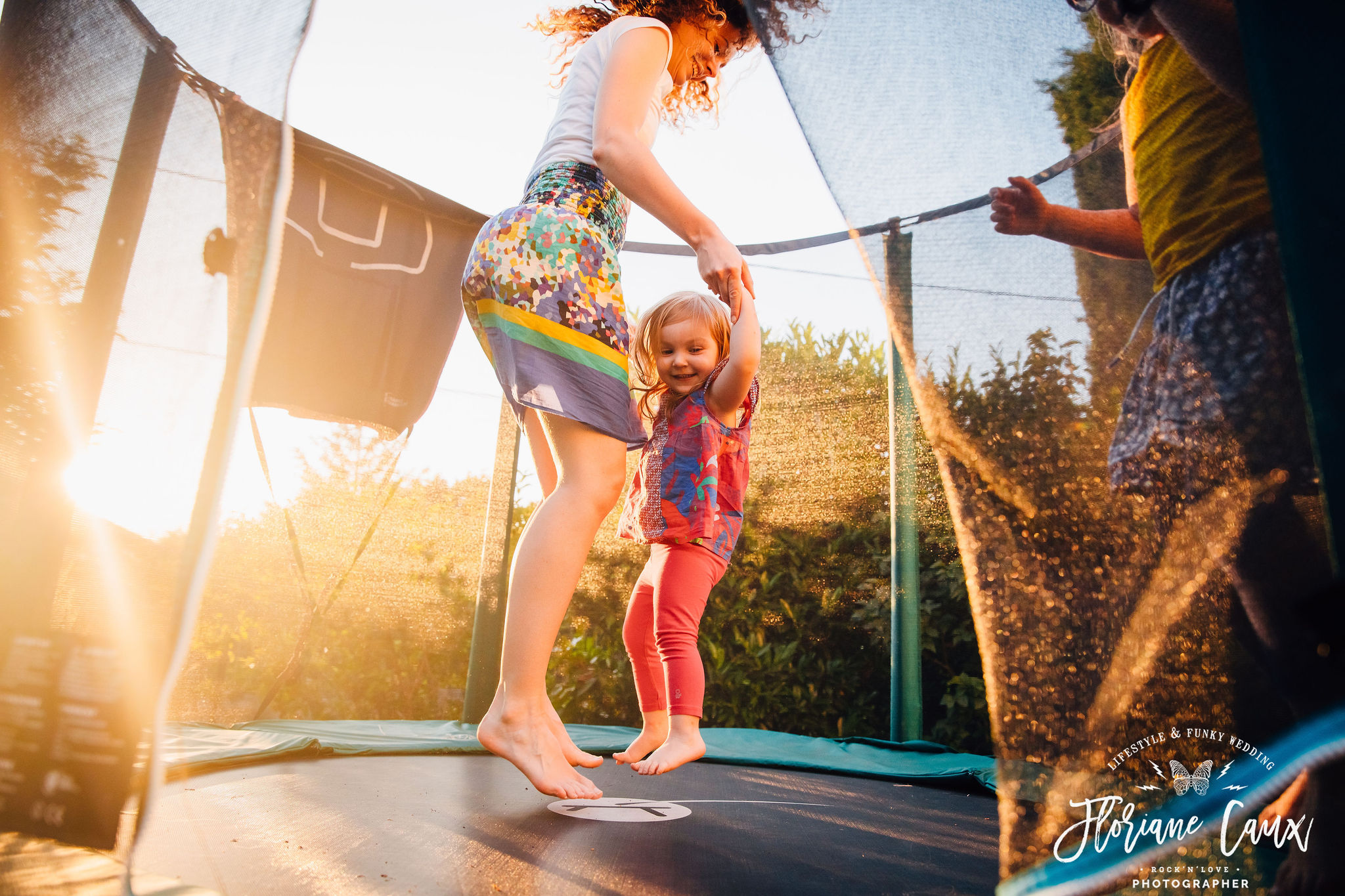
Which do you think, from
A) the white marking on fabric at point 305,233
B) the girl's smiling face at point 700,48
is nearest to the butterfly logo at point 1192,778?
the girl's smiling face at point 700,48

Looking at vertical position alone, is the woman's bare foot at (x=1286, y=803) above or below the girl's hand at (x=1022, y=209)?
below

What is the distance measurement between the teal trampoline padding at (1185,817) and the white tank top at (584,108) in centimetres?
96

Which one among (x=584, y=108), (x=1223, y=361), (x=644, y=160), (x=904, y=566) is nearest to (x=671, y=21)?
(x=584, y=108)

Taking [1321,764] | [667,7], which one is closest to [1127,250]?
[1321,764]

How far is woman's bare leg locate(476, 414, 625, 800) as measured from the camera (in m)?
0.96

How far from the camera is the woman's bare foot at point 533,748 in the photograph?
3.17 ft

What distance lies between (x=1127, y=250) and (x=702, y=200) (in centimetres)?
194

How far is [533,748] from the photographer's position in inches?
38.2

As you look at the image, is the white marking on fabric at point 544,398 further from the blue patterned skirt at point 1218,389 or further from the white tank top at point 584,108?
the blue patterned skirt at point 1218,389

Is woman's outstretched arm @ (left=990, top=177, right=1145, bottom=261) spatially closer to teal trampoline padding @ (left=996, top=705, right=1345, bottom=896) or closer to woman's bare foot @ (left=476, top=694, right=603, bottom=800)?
teal trampoline padding @ (left=996, top=705, right=1345, bottom=896)

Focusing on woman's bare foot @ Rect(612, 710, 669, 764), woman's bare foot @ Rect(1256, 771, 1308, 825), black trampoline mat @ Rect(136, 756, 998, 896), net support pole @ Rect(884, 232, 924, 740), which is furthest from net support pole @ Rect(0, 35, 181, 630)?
net support pole @ Rect(884, 232, 924, 740)

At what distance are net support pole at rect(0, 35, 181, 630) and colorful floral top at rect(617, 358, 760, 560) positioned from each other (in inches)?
34.8

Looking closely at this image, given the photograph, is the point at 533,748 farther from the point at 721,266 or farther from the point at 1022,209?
the point at 1022,209

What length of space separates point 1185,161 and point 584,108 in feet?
2.64
